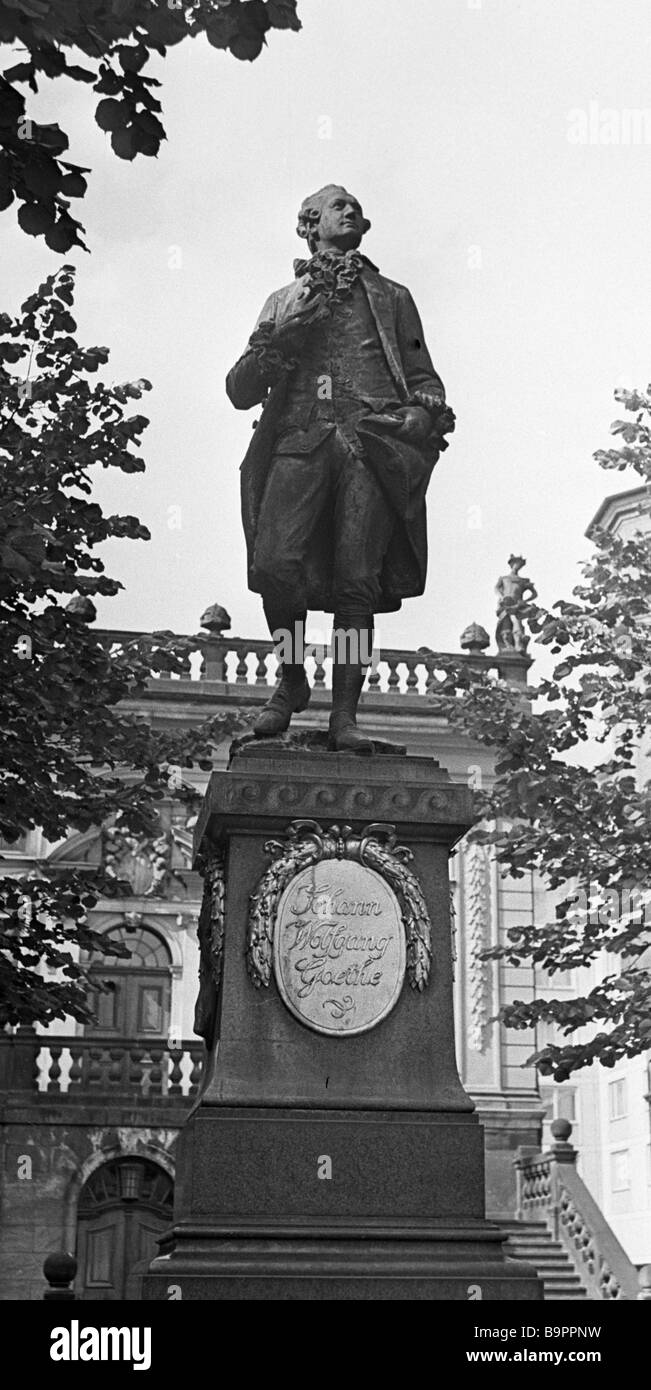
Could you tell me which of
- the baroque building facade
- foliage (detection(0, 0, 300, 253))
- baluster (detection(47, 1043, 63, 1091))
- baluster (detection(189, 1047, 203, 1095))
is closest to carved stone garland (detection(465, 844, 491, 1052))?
the baroque building facade

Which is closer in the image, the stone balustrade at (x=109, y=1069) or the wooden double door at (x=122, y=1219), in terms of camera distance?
the wooden double door at (x=122, y=1219)

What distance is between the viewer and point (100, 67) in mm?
5734

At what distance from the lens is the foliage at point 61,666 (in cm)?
1134

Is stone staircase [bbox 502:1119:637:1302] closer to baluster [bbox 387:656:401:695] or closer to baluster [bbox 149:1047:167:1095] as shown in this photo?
baluster [bbox 149:1047:167:1095]

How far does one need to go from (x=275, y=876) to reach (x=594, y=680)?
27.0ft

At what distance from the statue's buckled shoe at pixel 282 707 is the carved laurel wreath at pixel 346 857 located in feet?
2.60

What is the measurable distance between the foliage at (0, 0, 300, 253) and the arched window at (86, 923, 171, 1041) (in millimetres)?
19707

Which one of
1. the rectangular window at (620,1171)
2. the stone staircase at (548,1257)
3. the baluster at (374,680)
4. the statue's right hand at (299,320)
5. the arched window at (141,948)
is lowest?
the stone staircase at (548,1257)

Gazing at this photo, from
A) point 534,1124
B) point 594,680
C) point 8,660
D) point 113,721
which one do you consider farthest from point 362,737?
point 534,1124

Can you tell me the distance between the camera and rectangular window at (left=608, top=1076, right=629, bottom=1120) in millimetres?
38875

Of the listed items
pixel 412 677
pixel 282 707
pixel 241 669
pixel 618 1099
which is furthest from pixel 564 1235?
pixel 618 1099

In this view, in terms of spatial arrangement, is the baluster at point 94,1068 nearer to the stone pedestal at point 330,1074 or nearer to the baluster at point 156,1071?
the baluster at point 156,1071

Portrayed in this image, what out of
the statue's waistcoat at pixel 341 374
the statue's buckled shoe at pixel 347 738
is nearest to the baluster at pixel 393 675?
the statue's waistcoat at pixel 341 374

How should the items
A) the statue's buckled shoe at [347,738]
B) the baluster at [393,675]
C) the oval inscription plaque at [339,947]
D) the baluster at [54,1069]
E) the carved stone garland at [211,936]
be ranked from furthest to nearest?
the baluster at [393,675] → the baluster at [54,1069] → the statue's buckled shoe at [347,738] → the carved stone garland at [211,936] → the oval inscription plaque at [339,947]
